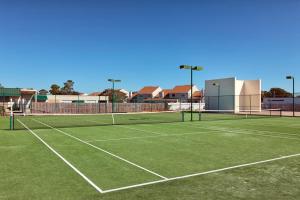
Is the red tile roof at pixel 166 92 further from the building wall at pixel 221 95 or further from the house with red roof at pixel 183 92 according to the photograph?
the building wall at pixel 221 95

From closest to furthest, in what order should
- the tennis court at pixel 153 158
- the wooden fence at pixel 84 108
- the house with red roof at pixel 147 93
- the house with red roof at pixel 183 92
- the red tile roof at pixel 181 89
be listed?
1. the tennis court at pixel 153 158
2. the wooden fence at pixel 84 108
3. the house with red roof at pixel 183 92
4. the red tile roof at pixel 181 89
5. the house with red roof at pixel 147 93

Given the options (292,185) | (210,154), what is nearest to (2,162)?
(210,154)

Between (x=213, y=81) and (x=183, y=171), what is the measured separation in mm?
46012

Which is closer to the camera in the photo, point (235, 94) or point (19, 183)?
point (19, 183)

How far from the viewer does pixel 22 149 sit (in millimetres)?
9461

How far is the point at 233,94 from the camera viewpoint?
1839 inches

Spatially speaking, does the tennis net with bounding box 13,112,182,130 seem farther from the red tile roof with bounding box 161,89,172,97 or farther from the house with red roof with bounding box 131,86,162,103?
the house with red roof with bounding box 131,86,162,103

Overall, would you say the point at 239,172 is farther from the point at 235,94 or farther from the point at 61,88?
the point at 61,88

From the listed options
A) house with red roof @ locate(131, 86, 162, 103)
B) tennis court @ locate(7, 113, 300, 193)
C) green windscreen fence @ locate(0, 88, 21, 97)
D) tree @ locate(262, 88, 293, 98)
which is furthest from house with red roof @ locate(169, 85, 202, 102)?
tennis court @ locate(7, 113, 300, 193)

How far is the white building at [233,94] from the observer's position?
152 feet

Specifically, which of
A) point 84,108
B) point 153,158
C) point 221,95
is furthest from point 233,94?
point 153,158

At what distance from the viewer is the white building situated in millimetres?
46406

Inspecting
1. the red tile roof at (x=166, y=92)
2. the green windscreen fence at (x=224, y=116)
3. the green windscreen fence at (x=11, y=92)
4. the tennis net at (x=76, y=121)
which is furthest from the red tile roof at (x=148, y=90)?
the tennis net at (x=76, y=121)

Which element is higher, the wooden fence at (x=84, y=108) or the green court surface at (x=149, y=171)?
the wooden fence at (x=84, y=108)
